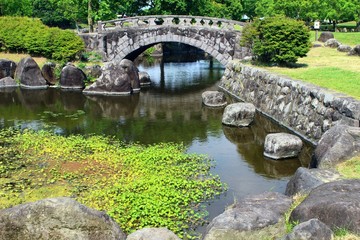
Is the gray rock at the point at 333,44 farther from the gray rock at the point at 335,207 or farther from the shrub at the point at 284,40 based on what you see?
the gray rock at the point at 335,207

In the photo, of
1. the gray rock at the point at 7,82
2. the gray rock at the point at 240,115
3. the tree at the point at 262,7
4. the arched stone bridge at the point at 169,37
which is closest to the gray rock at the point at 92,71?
the arched stone bridge at the point at 169,37

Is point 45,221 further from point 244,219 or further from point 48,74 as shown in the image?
point 48,74

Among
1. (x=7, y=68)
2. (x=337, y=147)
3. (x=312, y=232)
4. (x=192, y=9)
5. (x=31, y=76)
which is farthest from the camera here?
(x=192, y=9)

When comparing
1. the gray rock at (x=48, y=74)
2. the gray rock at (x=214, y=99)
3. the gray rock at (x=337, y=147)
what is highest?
the gray rock at (x=48, y=74)

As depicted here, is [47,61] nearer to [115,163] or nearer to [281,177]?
[115,163]

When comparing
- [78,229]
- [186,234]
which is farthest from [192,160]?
[78,229]

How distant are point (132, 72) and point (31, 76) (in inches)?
374

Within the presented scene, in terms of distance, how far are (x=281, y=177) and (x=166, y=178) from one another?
475cm

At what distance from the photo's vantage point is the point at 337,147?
14.5 meters

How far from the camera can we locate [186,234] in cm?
1217

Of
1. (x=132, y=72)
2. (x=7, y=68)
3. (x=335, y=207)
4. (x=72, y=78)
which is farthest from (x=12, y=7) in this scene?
(x=335, y=207)

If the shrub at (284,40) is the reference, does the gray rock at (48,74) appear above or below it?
below

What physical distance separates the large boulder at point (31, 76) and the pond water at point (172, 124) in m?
1.15

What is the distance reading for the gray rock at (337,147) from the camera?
1431cm
